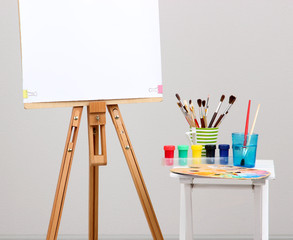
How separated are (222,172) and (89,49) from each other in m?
0.89

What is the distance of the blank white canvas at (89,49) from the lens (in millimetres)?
2350

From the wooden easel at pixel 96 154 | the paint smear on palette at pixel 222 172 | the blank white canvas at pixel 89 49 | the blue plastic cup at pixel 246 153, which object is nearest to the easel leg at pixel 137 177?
the wooden easel at pixel 96 154

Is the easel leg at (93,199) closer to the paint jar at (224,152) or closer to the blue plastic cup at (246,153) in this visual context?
the paint jar at (224,152)

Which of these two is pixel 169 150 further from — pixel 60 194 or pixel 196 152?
pixel 60 194

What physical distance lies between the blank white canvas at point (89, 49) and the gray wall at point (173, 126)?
97 centimetres

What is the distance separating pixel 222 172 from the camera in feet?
6.20

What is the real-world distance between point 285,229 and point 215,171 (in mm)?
1685

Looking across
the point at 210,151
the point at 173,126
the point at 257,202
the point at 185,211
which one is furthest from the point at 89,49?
the point at 173,126

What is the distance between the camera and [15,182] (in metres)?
3.50

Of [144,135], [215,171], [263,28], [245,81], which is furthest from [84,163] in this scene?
[215,171]

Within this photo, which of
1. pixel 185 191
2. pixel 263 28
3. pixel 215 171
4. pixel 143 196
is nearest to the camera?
pixel 215 171

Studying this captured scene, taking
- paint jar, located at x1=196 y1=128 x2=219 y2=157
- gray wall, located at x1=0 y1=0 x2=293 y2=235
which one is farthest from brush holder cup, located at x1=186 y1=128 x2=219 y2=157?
gray wall, located at x1=0 y1=0 x2=293 y2=235

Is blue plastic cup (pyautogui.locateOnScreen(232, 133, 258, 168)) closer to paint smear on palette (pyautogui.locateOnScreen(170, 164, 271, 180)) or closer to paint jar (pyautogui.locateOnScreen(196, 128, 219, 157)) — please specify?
paint smear on palette (pyautogui.locateOnScreen(170, 164, 271, 180))

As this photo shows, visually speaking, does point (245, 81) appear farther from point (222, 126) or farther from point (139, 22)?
point (139, 22)
